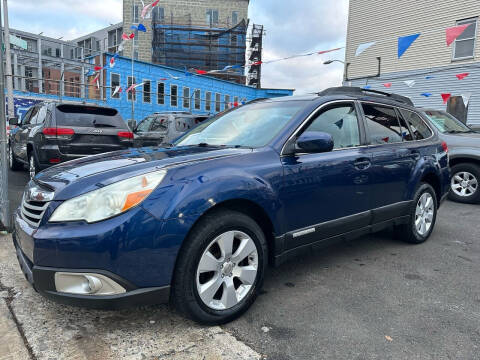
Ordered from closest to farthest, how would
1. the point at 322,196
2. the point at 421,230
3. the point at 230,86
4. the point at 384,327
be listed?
the point at 384,327
the point at 322,196
the point at 421,230
the point at 230,86

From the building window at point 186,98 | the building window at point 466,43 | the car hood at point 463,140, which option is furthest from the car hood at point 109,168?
the building window at point 186,98

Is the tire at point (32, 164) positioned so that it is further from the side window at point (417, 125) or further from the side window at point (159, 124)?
the side window at point (417, 125)

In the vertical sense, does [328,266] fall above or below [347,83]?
below

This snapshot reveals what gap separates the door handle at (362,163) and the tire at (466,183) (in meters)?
4.63

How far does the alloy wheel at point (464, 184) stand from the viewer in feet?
22.9

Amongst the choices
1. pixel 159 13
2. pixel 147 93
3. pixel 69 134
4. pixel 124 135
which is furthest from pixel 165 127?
pixel 159 13

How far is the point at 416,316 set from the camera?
8.74 feet

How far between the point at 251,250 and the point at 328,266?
4.43 feet

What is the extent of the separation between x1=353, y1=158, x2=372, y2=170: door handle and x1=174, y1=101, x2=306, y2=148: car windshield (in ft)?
2.38

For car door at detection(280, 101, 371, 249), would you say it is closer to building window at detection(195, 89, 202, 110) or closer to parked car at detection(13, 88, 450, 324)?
parked car at detection(13, 88, 450, 324)

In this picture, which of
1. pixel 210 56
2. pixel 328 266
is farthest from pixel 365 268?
pixel 210 56

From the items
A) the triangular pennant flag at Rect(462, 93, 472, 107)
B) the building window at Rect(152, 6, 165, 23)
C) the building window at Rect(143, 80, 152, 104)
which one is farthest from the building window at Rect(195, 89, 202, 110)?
the triangular pennant flag at Rect(462, 93, 472, 107)

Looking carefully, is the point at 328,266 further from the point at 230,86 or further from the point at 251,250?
the point at 230,86

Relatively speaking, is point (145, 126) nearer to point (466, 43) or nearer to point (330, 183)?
point (330, 183)
